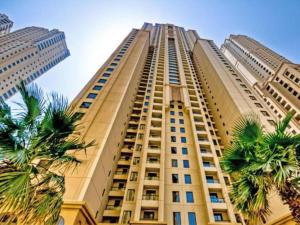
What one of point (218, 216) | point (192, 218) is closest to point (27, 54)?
point (192, 218)

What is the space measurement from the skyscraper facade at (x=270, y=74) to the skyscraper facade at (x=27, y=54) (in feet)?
301

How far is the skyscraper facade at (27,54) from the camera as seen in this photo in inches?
3133

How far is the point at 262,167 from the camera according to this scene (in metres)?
6.69

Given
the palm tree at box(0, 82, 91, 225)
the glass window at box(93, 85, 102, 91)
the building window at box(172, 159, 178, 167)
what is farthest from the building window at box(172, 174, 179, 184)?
the palm tree at box(0, 82, 91, 225)

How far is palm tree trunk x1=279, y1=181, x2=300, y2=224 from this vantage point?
19.1 ft

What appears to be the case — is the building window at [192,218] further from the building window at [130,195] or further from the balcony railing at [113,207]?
the balcony railing at [113,207]

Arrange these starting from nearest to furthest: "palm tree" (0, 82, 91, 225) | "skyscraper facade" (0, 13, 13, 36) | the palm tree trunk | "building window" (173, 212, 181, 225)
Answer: "palm tree" (0, 82, 91, 225) → the palm tree trunk → "building window" (173, 212, 181, 225) → "skyscraper facade" (0, 13, 13, 36)

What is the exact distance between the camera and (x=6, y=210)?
484cm

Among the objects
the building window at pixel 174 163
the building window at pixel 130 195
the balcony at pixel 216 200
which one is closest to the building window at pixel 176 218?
the balcony at pixel 216 200

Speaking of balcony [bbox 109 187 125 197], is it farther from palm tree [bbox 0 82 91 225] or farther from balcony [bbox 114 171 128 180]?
palm tree [bbox 0 82 91 225]

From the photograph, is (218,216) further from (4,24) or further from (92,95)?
(4,24)

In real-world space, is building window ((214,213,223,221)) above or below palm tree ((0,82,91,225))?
above

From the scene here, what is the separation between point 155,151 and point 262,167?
1940cm

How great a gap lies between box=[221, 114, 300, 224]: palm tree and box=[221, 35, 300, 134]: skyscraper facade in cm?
1684
